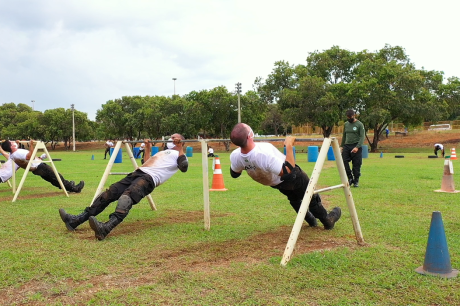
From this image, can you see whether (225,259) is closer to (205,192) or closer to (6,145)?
(205,192)

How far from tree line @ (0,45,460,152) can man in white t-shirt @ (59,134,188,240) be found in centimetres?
3433

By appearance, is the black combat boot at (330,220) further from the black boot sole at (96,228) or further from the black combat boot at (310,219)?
the black boot sole at (96,228)

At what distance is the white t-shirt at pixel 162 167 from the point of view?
5934mm

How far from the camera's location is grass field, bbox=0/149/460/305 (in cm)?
323

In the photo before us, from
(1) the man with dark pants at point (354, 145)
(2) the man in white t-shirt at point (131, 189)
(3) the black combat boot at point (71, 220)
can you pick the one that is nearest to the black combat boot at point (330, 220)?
(2) the man in white t-shirt at point (131, 189)

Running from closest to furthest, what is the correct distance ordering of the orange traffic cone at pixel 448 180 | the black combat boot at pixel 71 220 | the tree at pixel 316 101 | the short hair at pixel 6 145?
the black combat boot at pixel 71 220 < the orange traffic cone at pixel 448 180 < the short hair at pixel 6 145 < the tree at pixel 316 101

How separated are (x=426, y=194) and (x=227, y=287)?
6.58m

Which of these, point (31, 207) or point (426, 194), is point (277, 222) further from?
point (31, 207)

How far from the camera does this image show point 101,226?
5.01 meters

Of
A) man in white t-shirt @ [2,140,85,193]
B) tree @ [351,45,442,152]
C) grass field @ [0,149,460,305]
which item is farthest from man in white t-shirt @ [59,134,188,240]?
tree @ [351,45,442,152]

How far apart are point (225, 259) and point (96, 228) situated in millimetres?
1802

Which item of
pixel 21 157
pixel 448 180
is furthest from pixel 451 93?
pixel 21 157

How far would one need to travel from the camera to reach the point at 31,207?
7758 millimetres

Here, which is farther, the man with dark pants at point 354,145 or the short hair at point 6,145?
the short hair at point 6,145
